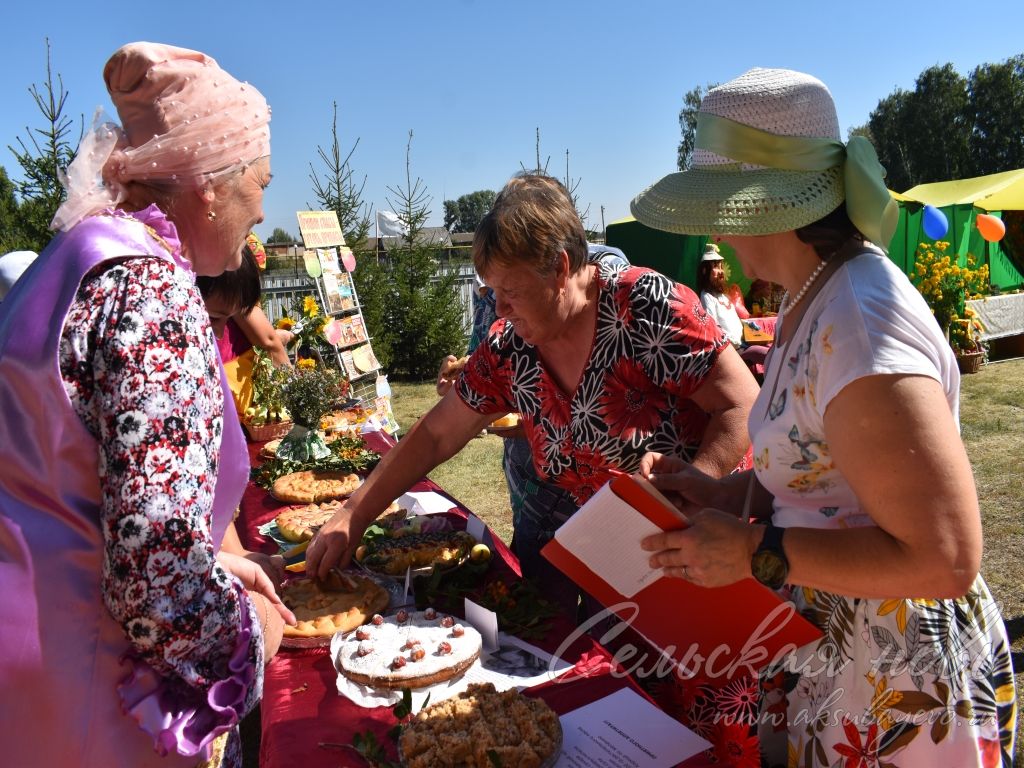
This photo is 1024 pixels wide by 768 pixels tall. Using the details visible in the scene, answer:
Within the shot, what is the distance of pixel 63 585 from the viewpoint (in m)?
1.02

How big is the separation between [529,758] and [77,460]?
0.81 metres

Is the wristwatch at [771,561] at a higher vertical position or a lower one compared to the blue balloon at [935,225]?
higher

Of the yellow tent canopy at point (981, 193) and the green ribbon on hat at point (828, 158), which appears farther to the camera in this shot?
the yellow tent canopy at point (981, 193)

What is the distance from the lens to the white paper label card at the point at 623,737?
49.3 inches

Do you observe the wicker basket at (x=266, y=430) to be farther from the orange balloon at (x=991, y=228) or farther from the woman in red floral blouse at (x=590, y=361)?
the orange balloon at (x=991, y=228)

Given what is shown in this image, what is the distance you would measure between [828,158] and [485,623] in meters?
1.14

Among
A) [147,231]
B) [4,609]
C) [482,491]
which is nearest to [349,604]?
[4,609]

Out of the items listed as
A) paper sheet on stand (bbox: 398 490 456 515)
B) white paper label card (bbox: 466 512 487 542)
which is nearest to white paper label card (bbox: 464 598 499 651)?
white paper label card (bbox: 466 512 487 542)

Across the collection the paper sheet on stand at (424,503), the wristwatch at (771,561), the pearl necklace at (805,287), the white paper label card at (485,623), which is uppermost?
the pearl necklace at (805,287)

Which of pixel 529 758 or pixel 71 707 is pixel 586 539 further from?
pixel 71 707

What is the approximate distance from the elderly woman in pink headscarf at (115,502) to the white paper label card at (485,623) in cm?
58

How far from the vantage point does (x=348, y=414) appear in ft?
13.5

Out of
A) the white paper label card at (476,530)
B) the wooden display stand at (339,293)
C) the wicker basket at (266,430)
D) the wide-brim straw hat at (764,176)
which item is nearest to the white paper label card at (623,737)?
the white paper label card at (476,530)

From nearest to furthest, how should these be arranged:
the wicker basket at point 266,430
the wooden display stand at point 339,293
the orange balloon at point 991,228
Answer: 1. the wicker basket at point 266,430
2. the wooden display stand at point 339,293
3. the orange balloon at point 991,228
